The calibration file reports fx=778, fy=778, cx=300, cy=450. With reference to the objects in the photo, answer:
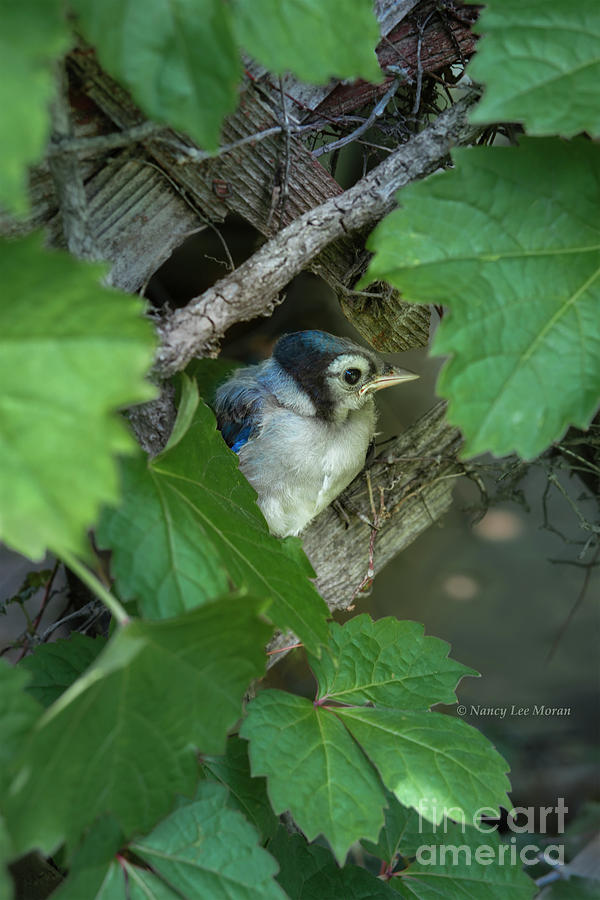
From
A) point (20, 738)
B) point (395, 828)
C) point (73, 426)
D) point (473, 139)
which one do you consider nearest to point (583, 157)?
point (473, 139)

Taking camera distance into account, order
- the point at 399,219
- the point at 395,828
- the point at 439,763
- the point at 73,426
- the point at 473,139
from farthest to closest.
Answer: the point at 395,828, the point at 473,139, the point at 439,763, the point at 399,219, the point at 73,426

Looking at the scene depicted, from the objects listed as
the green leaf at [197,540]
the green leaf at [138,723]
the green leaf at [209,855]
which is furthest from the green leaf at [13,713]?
the green leaf at [209,855]

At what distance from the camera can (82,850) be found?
118 cm

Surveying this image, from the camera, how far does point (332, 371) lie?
226 centimetres

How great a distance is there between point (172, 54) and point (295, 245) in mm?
624

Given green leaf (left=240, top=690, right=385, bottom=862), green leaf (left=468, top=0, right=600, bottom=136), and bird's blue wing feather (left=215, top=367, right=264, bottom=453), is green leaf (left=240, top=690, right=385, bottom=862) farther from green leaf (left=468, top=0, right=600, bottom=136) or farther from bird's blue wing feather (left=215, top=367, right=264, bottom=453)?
green leaf (left=468, top=0, right=600, bottom=136)

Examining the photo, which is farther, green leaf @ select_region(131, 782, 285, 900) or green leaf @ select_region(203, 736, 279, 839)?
green leaf @ select_region(203, 736, 279, 839)

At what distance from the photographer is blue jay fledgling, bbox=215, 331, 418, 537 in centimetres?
216

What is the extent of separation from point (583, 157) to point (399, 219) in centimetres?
36

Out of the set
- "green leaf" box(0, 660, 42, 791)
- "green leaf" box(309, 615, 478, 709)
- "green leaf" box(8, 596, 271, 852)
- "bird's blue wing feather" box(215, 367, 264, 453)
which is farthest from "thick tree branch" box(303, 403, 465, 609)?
"green leaf" box(0, 660, 42, 791)

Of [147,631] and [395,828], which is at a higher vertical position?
[147,631]

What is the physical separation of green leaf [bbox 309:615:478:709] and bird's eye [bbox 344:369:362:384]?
2.51 feet

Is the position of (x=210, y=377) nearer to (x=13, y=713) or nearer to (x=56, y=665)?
(x=56, y=665)

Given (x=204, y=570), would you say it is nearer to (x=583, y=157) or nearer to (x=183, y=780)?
(x=183, y=780)
